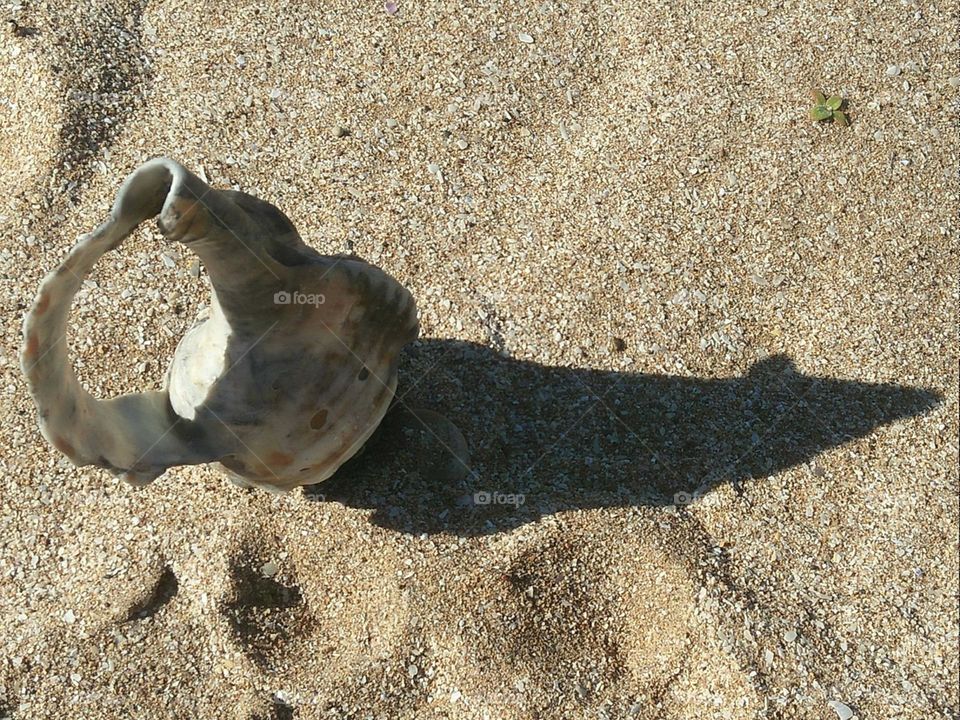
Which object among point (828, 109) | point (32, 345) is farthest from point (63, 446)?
point (828, 109)

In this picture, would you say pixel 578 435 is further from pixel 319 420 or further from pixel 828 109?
pixel 828 109

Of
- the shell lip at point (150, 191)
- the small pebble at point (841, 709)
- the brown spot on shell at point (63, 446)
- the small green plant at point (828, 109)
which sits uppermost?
the shell lip at point (150, 191)

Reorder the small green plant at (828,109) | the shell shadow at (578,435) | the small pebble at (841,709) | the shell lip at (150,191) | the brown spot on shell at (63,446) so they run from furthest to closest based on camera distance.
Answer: the small green plant at (828,109) < the shell shadow at (578,435) < the small pebble at (841,709) < the brown spot on shell at (63,446) < the shell lip at (150,191)

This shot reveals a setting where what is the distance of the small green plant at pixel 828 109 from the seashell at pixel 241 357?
1741 millimetres

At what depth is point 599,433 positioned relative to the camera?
2836 mm

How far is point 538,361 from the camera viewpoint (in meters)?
2.90

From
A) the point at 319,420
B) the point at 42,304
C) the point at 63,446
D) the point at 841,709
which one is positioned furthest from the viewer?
the point at 841,709

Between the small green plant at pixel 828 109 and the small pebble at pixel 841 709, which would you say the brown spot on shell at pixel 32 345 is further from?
the small green plant at pixel 828 109

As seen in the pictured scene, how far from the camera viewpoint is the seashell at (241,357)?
5.59 ft

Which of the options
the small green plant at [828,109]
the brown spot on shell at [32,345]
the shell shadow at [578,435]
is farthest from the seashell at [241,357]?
the small green plant at [828,109]

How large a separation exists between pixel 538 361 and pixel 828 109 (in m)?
1.37

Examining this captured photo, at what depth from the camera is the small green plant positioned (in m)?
3.36

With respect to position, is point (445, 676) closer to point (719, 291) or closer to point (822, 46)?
point (719, 291)

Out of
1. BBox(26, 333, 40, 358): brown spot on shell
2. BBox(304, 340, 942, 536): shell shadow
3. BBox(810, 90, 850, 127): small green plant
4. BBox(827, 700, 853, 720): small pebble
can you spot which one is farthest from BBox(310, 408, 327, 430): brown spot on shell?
BBox(810, 90, 850, 127): small green plant
